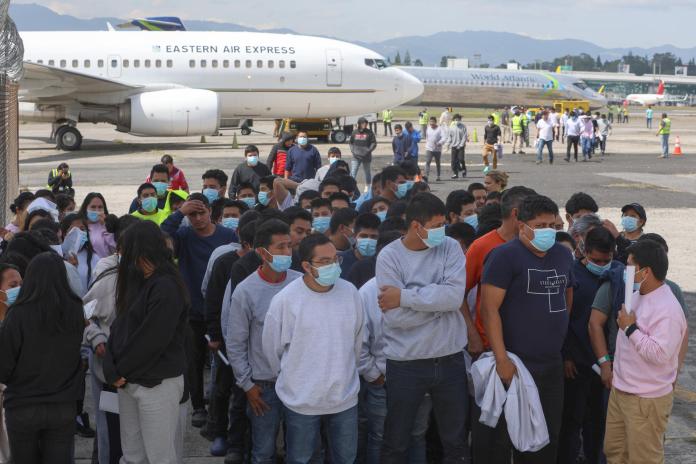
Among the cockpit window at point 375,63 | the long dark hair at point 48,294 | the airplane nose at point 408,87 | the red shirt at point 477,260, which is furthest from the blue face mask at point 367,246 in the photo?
the airplane nose at point 408,87

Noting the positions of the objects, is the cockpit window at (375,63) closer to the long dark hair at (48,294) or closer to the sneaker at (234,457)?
the sneaker at (234,457)

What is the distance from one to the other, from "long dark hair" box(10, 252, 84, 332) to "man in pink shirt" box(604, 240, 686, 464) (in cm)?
335

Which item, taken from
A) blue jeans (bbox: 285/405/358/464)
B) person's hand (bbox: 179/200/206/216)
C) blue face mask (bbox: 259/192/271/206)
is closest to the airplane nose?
blue face mask (bbox: 259/192/271/206)

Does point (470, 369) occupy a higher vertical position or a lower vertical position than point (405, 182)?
lower

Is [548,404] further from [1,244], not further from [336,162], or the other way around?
[336,162]

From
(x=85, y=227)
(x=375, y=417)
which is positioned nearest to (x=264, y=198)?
(x=85, y=227)

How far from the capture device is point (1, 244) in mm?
8070

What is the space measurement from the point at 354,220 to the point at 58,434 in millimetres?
3091

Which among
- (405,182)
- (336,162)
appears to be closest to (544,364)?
(405,182)

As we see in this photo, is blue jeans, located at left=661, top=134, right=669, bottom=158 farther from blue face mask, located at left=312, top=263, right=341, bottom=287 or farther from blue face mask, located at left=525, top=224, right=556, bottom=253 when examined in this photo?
blue face mask, located at left=312, top=263, right=341, bottom=287

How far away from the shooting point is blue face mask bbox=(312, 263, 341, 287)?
526 cm

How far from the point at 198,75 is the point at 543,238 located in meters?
28.9

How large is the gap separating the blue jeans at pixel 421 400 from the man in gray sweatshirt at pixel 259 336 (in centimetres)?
80

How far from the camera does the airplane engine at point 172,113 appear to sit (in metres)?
30.5
